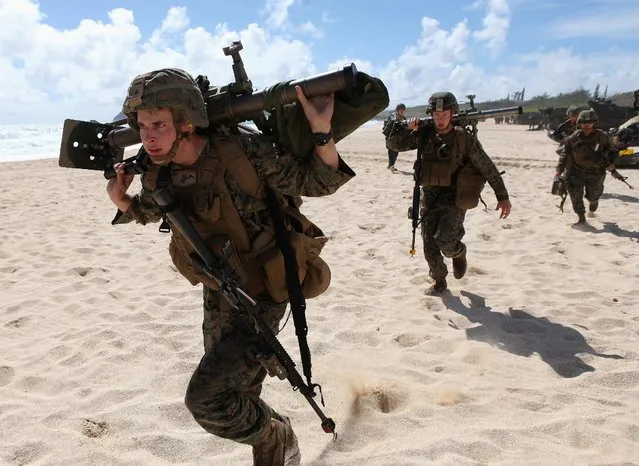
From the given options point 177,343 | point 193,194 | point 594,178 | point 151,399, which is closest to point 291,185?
point 193,194

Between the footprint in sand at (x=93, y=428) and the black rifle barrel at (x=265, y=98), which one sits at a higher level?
the black rifle barrel at (x=265, y=98)

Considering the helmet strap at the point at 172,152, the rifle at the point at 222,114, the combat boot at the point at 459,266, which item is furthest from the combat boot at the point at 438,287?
the helmet strap at the point at 172,152

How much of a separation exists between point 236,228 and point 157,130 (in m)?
0.58

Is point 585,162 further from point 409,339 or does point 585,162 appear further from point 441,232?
point 409,339

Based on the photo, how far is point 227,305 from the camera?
9.02ft

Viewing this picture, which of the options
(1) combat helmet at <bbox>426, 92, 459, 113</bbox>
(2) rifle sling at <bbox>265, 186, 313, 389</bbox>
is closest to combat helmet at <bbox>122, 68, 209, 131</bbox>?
(2) rifle sling at <bbox>265, 186, 313, 389</bbox>

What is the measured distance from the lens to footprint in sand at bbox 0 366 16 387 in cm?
389

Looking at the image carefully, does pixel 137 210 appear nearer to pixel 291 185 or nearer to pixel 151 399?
pixel 291 185

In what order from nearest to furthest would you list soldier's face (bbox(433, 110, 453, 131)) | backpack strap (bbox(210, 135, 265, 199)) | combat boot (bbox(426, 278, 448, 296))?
backpack strap (bbox(210, 135, 265, 199)) < soldier's face (bbox(433, 110, 453, 131)) < combat boot (bbox(426, 278, 448, 296))

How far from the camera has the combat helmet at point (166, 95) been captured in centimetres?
228

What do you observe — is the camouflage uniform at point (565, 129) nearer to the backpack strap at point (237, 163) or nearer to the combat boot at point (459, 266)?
the combat boot at point (459, 266)

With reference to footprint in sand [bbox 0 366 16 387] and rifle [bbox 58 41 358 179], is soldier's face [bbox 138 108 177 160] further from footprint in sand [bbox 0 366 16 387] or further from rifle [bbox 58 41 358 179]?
footprint in sand [bbox 0 366 16 387]

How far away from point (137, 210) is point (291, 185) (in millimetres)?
932

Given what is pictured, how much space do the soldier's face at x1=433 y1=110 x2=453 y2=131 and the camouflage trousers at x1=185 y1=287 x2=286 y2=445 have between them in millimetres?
3153
